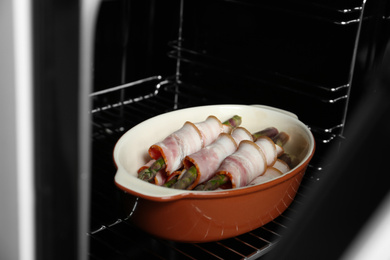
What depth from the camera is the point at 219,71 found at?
1.12m

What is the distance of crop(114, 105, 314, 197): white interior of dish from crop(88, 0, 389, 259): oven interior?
2.6 inches

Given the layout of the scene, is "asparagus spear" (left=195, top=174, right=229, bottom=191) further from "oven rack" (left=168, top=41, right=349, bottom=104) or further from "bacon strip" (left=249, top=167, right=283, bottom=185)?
"oven rack" (left=168, top=41, right=349, bottom=104)

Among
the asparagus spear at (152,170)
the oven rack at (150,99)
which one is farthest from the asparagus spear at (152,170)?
the oven rack at (150,99)

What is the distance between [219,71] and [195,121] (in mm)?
211

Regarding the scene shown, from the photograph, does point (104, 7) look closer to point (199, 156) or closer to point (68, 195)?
point (199, 156)

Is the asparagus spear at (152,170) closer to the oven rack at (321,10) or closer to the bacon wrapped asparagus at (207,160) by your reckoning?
the bacon wrapped asparagus at (207,160)

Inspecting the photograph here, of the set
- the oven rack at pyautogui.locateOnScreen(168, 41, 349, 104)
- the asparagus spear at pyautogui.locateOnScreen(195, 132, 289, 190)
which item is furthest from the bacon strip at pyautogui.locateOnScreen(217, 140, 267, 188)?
the oven rack at pyautogui.locateOnScreen(168, 41, 349, 104)

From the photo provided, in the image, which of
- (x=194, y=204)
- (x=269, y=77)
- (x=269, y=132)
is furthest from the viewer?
(x=269, y=77)

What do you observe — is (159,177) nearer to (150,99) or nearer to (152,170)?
(152,170)

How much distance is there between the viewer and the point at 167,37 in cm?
115

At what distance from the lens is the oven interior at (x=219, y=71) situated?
0.81 metres

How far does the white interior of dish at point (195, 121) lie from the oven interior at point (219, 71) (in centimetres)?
7

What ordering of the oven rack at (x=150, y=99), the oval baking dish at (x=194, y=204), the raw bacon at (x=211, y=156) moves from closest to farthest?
the oval baking dish at (x=194, y=204) < the raw bacon at (x=211, y=156) < the oven rack at (x=150, y=99)

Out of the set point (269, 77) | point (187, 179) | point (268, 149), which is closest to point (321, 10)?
point (269, 77)
